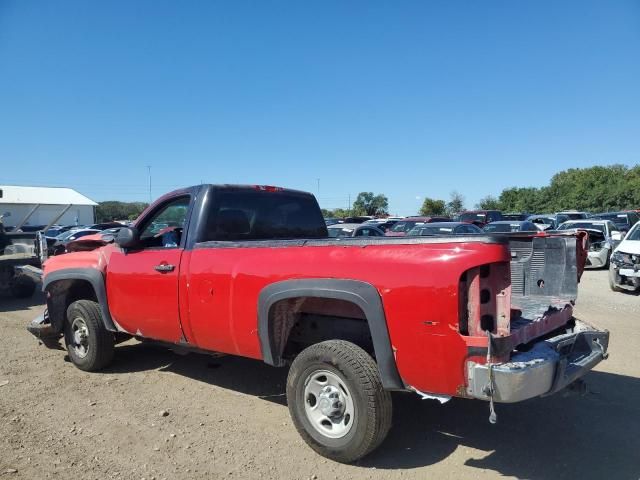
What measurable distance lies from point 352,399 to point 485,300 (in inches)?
44.9

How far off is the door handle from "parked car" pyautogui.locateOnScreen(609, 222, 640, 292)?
1023cm

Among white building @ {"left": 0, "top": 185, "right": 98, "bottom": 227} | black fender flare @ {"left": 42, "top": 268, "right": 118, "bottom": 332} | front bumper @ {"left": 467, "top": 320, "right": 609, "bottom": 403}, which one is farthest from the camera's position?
white building @ {"left": 0, "top": 185, "right": 98, "bottom": 227}

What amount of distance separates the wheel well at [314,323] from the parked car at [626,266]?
940cm

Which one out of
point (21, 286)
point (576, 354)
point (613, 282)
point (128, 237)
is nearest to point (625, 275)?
point (613, 282)

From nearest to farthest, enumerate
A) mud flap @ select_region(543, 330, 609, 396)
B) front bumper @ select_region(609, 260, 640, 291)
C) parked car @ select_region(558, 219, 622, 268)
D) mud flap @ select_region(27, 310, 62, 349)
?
1. mud flap @ select_region(543, 330, 609, 396)
2. mud flap @ select_region(27, 310, 62, 349)
3. front bumper @ select_region(609, 260, 640, 291)
4. parked car @ select_region(558, 219, 622, 268)

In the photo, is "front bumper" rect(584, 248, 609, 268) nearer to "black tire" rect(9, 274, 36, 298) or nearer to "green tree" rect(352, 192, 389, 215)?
"black tire" rect(9, 274, 36, 298)

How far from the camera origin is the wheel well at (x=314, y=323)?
3.71 meters

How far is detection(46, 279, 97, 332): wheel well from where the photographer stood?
19.4ft

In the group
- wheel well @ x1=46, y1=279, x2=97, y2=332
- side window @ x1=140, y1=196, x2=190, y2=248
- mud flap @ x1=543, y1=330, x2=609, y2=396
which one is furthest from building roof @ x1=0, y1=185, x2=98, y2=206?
mud flap @ x1=543, y1=330, x2=609, y2=396


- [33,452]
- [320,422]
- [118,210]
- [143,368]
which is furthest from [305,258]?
[118,210]

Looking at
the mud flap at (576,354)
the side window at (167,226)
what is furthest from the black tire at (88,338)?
the mud flap at (576,354)

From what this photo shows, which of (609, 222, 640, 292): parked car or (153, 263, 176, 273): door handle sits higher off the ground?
(153, 263, 176, 273): door handle

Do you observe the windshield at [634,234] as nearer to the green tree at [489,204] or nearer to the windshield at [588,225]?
the windshield at [588,225]

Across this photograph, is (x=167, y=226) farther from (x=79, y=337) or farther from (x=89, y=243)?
(x=79, y=337)
